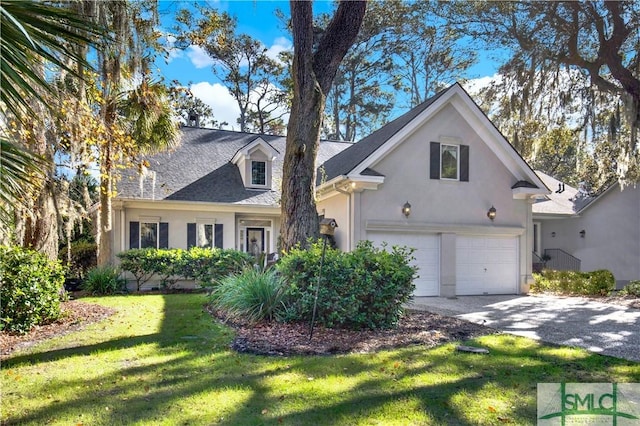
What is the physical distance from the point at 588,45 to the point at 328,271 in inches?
454

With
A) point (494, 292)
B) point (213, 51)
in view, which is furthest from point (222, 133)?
point (494, 292)

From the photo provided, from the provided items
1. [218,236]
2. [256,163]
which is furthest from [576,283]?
[218,236]

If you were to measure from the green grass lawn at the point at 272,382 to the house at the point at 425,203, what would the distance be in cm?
627

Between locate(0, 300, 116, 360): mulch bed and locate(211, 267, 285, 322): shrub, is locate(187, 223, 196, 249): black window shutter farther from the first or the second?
locate(211, 267, 285, 322): shrub

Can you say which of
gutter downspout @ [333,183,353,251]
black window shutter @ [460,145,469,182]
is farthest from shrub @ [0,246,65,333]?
black window shutter @ [460,145,469,182]

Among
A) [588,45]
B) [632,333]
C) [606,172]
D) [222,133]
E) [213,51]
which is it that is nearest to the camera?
[632,333]

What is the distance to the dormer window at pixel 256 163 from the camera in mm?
16859

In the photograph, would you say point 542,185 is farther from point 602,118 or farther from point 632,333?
point 632,333

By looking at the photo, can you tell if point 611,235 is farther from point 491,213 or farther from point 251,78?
point 251,78

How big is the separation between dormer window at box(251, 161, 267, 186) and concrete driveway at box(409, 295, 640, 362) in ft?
26.6

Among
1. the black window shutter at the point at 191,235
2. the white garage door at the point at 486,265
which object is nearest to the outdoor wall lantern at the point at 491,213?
the white garage door at the point at 486,265

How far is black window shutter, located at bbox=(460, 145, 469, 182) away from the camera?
13.3 m

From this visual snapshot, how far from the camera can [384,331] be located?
281 inches

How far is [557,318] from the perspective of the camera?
916 centimetres
